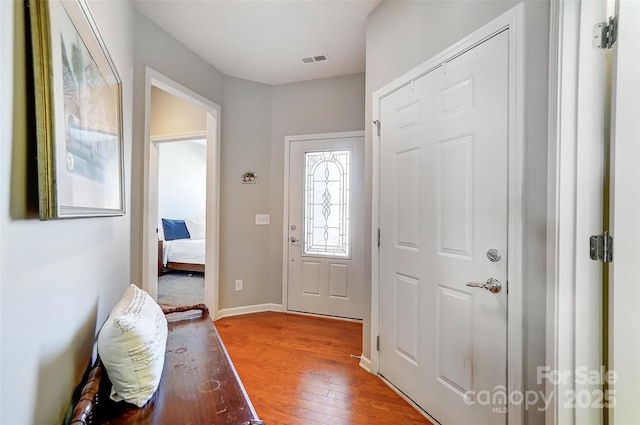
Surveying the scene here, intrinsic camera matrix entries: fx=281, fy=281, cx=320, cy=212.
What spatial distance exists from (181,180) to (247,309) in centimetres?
429

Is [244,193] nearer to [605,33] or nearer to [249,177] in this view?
[249,177]

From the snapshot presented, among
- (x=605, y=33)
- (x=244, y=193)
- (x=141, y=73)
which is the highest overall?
(x=141, y=73)

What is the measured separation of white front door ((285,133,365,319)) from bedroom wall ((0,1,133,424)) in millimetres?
2308

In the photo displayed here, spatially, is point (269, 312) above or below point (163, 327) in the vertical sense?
below

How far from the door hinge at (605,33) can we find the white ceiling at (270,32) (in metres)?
1.51

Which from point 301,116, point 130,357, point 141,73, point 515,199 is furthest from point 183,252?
point 515,199

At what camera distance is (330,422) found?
5.28 ft

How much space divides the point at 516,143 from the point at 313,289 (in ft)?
8.54

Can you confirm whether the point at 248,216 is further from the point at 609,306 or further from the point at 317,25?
the point at 609,306

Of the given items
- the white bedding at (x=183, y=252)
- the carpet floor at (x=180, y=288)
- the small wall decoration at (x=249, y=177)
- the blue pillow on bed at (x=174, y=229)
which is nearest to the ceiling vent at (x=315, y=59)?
the small wall decoration at (x=249, y=177)

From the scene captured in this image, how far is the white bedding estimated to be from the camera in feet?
16.9

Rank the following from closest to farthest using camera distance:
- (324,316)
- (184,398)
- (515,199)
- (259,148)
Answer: (184,398) < (515,199) < (324,316) < (259,148)

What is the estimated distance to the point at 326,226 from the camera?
3297mm

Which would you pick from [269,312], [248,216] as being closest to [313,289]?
[269,312]
